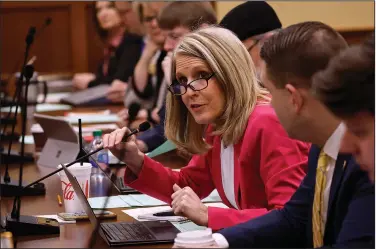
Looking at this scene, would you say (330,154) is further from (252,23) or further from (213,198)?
(252,23)

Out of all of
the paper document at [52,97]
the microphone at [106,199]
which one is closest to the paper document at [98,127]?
the microphone at [106,199]

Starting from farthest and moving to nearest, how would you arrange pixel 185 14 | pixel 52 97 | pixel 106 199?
pixel 52 97
pixel 185 14
pixel 106 199

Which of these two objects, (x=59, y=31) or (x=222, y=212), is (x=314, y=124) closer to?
(x=222, y=212)

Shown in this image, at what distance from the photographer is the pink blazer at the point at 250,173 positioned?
2.50 meters

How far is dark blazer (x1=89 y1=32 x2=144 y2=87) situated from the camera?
660 centimetres

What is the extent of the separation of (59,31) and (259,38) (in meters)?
5.46

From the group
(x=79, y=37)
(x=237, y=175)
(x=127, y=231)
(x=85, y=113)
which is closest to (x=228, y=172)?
(x=237, y=175)

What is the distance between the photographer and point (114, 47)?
7301mm

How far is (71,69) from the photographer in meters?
9.23

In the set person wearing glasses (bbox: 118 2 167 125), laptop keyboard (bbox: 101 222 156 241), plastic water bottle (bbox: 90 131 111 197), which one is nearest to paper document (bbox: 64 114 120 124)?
person wearing glasses (bbox: 118 2 167 125)

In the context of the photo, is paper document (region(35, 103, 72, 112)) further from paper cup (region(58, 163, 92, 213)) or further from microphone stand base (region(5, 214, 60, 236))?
microphone stand base (region(5, 214, 60, 236))

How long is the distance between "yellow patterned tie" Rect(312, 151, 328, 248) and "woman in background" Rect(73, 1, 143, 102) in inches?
169

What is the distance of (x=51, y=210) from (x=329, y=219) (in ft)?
3.37

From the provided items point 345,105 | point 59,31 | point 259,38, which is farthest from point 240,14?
point 59,31
